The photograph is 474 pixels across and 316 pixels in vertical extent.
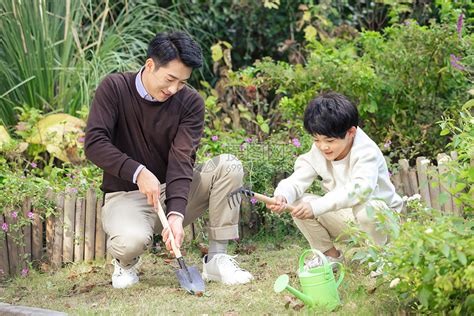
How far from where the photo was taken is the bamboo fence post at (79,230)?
4824 mm

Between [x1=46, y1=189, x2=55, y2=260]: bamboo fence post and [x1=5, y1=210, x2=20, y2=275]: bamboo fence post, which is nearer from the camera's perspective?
[x1=5, y1=210, x2=20, y2=275]: bamboo fence post

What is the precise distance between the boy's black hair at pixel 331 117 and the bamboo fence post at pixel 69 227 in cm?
156

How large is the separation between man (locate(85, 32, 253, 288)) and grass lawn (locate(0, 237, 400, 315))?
0.16m

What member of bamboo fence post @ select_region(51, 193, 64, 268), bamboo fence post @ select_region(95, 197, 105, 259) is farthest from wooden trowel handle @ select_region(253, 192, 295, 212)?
bamboo fence post @ select_region(51, 193, 64, 268)

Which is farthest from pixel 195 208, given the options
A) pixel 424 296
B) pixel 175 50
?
pixel 424 296

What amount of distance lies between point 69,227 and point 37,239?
0.63ft

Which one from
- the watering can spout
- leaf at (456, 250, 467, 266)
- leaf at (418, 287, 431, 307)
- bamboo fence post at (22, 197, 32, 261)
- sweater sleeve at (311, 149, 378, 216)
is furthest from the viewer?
bamboo fence post at (22, 197, 32, 261)

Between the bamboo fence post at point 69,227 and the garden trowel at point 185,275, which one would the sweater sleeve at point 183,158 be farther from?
the bamboo fence post at point 69,227

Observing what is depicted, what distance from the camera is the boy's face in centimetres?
402

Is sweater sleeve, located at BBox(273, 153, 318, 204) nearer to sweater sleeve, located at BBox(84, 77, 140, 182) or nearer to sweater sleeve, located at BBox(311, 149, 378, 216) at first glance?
sweater sleeve, located at BBox(311, 149, 378, 216)

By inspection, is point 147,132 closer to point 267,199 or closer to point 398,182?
point 267,199

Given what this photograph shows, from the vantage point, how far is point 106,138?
418 cm

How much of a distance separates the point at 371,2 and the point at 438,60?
2.93m

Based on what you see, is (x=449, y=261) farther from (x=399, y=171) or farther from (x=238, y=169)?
(x=399, y=171)
